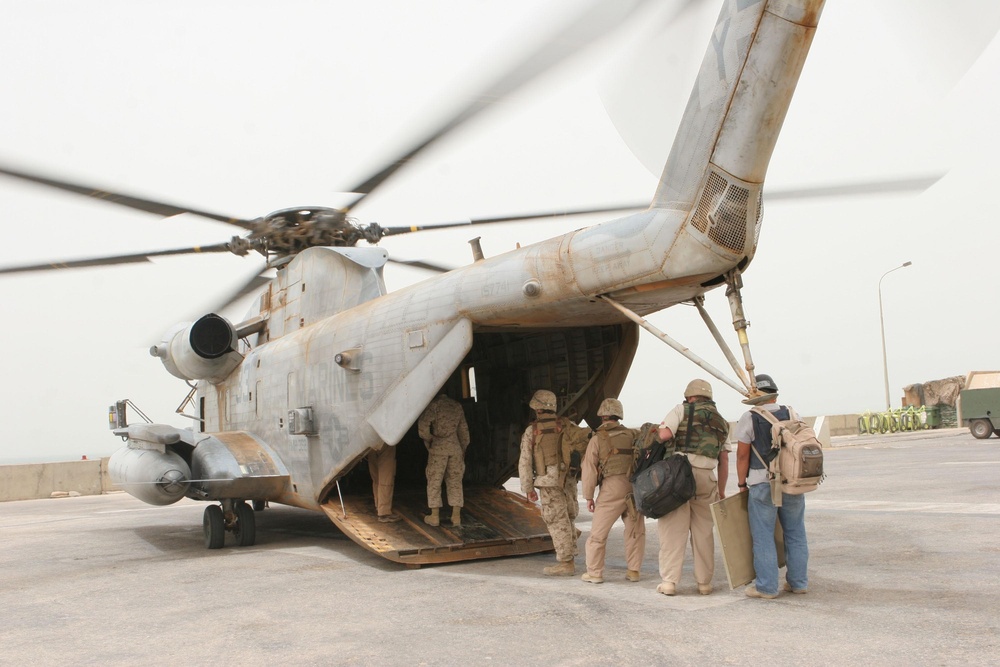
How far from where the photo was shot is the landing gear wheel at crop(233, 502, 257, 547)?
32.7 feet

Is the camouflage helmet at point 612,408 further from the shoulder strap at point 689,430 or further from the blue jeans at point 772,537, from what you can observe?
the blue jeans at point 772,537

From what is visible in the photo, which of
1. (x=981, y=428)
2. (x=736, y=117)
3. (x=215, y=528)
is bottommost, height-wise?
Result: (x=215, y=528)

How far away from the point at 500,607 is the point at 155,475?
535 cm

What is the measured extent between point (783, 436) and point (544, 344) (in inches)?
165

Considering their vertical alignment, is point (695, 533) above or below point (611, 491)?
below

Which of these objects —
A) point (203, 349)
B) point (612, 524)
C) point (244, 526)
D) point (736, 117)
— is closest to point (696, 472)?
point (612, 524)

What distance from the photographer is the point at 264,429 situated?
10.4 metres

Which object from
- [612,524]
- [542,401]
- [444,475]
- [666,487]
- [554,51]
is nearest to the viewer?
[554,51]

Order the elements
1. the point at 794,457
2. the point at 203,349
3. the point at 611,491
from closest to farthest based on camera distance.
Result: the point at 794,457 < the point at 611,491 < the point at 203,349

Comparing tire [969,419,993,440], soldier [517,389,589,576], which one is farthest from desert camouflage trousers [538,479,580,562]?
tire [969,419,993,440]

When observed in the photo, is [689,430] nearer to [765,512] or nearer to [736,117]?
[765,512]

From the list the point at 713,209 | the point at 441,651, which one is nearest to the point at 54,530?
the point at 441,651

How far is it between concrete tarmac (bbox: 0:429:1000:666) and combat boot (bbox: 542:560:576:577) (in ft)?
0.41

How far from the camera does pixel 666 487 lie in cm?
609
